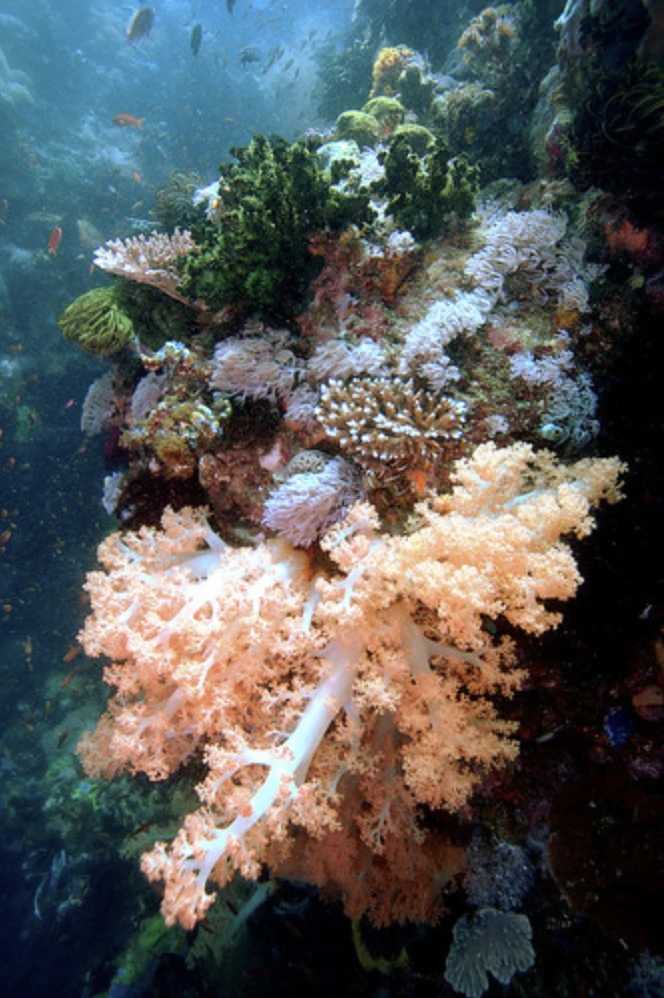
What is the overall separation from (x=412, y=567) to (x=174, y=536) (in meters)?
1.90

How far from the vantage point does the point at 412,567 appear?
9.58ft

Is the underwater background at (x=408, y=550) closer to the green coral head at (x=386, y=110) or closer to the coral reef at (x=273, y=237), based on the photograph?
the coral reef at (x=273, y=237)

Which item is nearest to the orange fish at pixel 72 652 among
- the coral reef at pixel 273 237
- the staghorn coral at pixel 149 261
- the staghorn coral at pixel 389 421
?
the staghorn coral at pixel 149 261

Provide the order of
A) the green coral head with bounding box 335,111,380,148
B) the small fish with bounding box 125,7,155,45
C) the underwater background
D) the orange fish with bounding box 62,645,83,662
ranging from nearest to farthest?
the underwater background → the green coral head with bounding box 335,111,380,148 → the orange fish with bounding box 62,645,83,662 → the small fish with bounding box 125,7,155,45

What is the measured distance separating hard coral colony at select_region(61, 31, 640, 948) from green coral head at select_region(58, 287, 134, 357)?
545 mm

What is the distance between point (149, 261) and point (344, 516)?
3213 millimetres

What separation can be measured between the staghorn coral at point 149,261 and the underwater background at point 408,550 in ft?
0.10

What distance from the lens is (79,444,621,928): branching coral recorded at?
2.73 m

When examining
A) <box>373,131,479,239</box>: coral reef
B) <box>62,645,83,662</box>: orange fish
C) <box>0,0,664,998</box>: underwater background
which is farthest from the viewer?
<box>62,645,83,662</box>: orange fish

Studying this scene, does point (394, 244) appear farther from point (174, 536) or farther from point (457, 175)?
point (174, 536)

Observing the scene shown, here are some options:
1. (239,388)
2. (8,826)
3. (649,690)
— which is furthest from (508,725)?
(8,826)

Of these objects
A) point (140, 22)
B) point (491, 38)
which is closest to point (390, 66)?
point (491, 38)

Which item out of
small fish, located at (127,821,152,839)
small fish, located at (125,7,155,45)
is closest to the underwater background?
small fish, located at (127,821,152,839)

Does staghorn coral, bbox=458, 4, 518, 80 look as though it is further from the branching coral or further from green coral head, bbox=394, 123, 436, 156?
the branching coral
